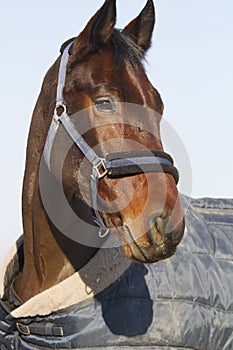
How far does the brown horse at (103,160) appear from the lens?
288 centimetres

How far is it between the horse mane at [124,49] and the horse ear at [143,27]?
6.3 inches

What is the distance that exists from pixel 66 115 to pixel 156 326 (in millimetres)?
1032

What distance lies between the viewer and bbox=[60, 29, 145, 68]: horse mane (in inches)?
124

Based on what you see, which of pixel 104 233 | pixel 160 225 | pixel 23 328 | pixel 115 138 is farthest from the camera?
pixel 23 328

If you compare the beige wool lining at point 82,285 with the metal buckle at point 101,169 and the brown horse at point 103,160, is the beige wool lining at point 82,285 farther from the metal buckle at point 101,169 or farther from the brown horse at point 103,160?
the metal buckle at point 101,169

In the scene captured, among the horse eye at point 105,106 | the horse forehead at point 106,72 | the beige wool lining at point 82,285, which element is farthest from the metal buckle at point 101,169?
the beige wool lining at point 82,285

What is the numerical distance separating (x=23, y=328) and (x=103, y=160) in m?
0.89

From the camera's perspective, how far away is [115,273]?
3.37m

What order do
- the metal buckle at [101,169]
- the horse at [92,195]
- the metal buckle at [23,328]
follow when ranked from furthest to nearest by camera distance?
the metal buckle at [23,328], the metal buckle at [101,169], the horse at [92,195]

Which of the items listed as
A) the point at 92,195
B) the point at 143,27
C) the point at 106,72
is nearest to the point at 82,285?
the point at 92,195

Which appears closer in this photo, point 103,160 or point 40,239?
point 103,160

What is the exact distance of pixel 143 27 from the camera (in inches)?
137

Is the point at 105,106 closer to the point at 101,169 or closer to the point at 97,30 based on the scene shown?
the point at 101,169

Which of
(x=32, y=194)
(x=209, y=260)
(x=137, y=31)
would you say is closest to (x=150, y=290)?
(x=209, y=260)
